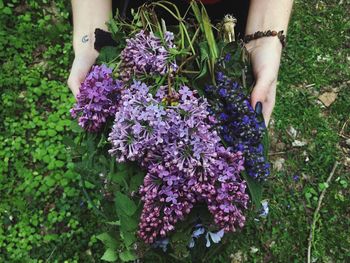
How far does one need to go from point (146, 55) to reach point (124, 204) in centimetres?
34

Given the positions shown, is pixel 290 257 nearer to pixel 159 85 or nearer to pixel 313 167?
pixel 313 167

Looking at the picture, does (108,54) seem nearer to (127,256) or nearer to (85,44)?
(85,44)

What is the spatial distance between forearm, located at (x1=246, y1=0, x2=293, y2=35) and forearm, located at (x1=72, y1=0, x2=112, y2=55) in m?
0.42

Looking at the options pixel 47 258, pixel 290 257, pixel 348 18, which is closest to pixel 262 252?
pixel 290 257

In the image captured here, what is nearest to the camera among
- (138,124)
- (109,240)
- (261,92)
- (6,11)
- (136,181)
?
(138,124)

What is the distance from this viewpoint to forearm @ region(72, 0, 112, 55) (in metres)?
1.38

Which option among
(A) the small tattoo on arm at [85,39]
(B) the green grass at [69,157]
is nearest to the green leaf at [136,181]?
(A) the small tattoo on arm at [85,39]

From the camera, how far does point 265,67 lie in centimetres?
126

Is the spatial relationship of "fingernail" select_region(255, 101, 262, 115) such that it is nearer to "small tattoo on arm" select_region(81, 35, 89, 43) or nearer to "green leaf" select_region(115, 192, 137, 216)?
"green leaf" select_region(115, 192, 137, 216)

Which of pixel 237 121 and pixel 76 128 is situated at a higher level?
Answer: pixel 237 121

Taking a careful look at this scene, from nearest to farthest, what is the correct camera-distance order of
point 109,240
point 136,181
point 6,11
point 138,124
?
point 138,124 → point 136,181 → point 109,240 → point 6,11

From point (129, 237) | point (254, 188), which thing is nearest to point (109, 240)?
point (129, 237)

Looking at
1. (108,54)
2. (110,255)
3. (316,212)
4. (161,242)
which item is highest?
(108,54)

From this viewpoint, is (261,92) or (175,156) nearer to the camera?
(175,156)
